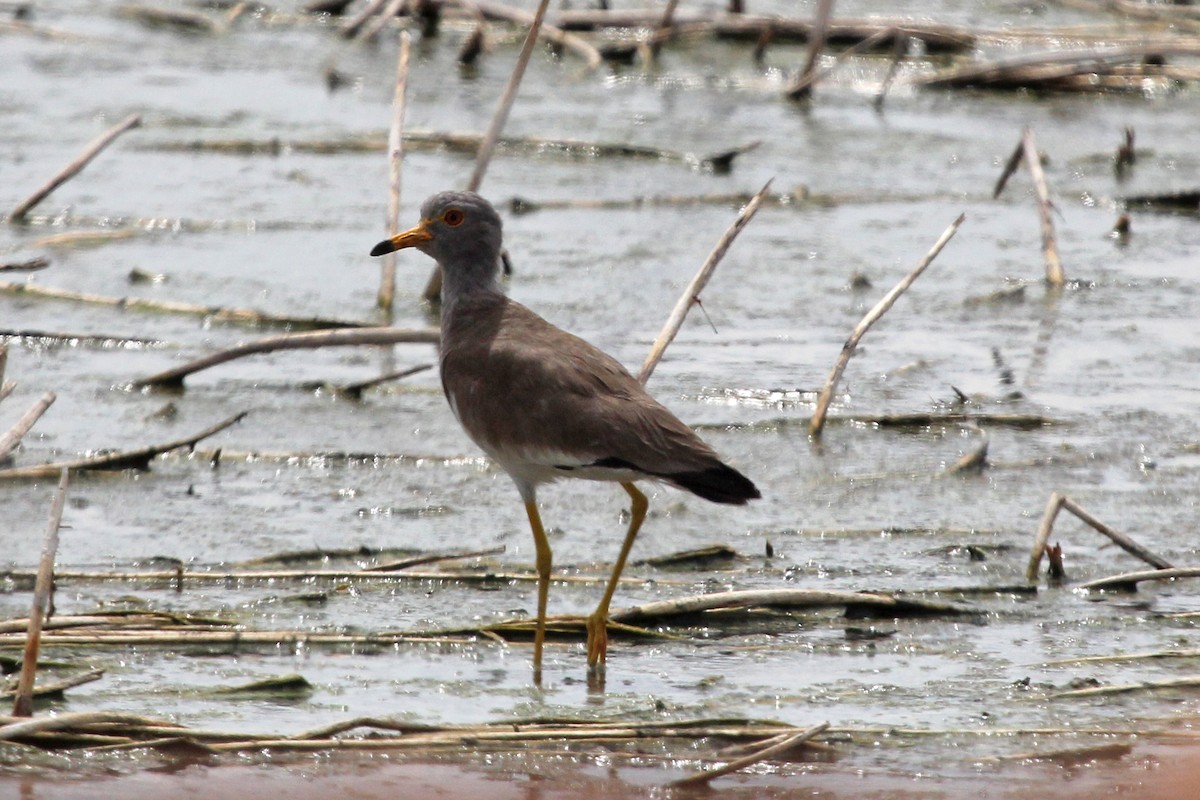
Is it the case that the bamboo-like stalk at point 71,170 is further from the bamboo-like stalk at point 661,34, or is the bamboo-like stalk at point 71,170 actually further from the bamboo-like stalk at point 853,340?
the bamboo-like stalk at point 661,34

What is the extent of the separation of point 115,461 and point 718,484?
2.32 m

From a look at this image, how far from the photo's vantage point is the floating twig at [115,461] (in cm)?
602

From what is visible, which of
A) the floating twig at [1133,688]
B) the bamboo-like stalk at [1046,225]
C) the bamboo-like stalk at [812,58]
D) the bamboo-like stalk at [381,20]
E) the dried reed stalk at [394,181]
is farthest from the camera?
the bamboo-like stalk at [381,20]

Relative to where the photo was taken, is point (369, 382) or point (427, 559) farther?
point (369, 382)

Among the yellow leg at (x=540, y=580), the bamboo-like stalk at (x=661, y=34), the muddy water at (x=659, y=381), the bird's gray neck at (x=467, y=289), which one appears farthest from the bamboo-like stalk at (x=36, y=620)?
the bamboo-like stalk at (x=661, y=34)

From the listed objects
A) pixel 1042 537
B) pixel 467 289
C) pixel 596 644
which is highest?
pixel 467 289

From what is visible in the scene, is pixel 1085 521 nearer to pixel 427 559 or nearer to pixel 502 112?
pixel 427 559

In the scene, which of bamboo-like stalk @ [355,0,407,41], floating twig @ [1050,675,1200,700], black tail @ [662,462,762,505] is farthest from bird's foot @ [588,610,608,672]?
bamboo-like stalk @ [355,0,407,41]

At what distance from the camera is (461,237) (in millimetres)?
5664

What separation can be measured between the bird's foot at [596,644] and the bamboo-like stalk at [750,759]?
2.39ft

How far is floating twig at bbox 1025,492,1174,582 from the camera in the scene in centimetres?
539

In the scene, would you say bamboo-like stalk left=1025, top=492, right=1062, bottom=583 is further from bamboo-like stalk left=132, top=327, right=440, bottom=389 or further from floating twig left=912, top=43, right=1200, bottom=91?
floating twig left=912, top=43, right=1200, bottom=91

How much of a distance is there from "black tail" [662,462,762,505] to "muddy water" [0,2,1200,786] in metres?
0.45

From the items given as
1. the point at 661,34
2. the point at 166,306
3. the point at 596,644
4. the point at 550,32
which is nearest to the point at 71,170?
the point at 166,306
